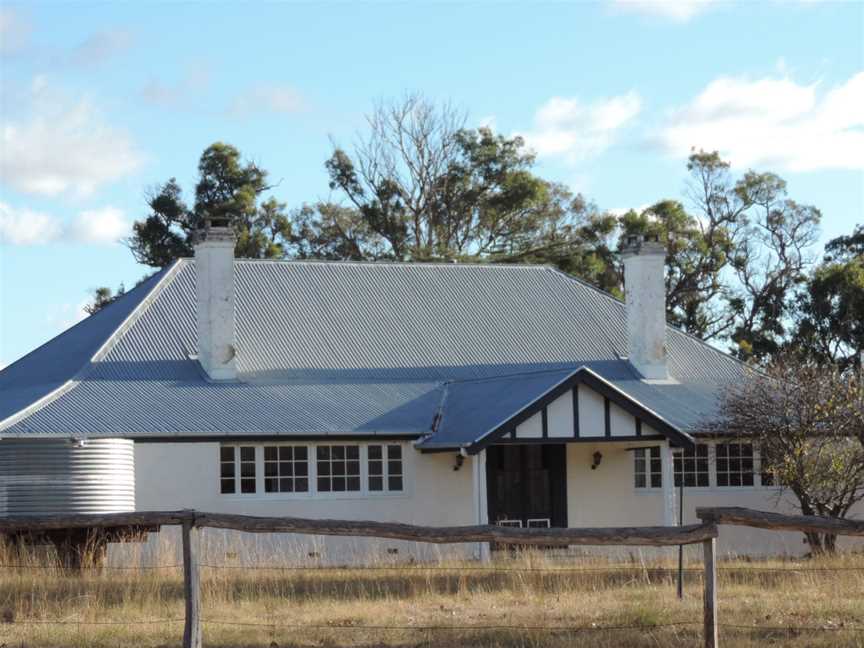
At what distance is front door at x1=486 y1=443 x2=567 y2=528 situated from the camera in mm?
27812

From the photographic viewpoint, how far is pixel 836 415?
2436cm

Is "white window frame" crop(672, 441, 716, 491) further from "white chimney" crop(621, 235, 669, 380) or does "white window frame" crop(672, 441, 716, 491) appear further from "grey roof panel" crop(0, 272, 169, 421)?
"grey roof panel" crop(0, 272, 169, 421)

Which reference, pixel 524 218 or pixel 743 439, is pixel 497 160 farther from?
pixel 743 439

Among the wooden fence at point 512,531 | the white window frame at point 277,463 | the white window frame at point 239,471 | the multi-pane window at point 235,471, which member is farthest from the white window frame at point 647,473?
the wooden fence at point 512,531

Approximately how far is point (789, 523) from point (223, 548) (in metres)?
13.0

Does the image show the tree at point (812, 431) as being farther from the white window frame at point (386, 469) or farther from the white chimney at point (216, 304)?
the white chimney at point (216, 304)

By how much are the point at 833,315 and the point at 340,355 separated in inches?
892

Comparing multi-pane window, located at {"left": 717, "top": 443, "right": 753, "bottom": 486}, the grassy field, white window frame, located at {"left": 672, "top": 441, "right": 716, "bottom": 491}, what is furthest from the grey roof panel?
multi-pane window, located at {"left": 717, "top": 443, "right": 753, "bottom": 486}

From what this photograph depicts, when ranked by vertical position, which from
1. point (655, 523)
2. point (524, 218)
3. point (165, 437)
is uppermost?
point (524, 218)

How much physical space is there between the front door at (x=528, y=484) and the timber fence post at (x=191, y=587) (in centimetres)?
1445

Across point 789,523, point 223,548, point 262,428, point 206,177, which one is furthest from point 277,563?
point 206,177

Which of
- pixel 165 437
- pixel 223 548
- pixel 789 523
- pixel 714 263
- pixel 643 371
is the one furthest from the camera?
pixel 714 263

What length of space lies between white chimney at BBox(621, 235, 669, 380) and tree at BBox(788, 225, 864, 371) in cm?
1669

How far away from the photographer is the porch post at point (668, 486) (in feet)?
86.7
